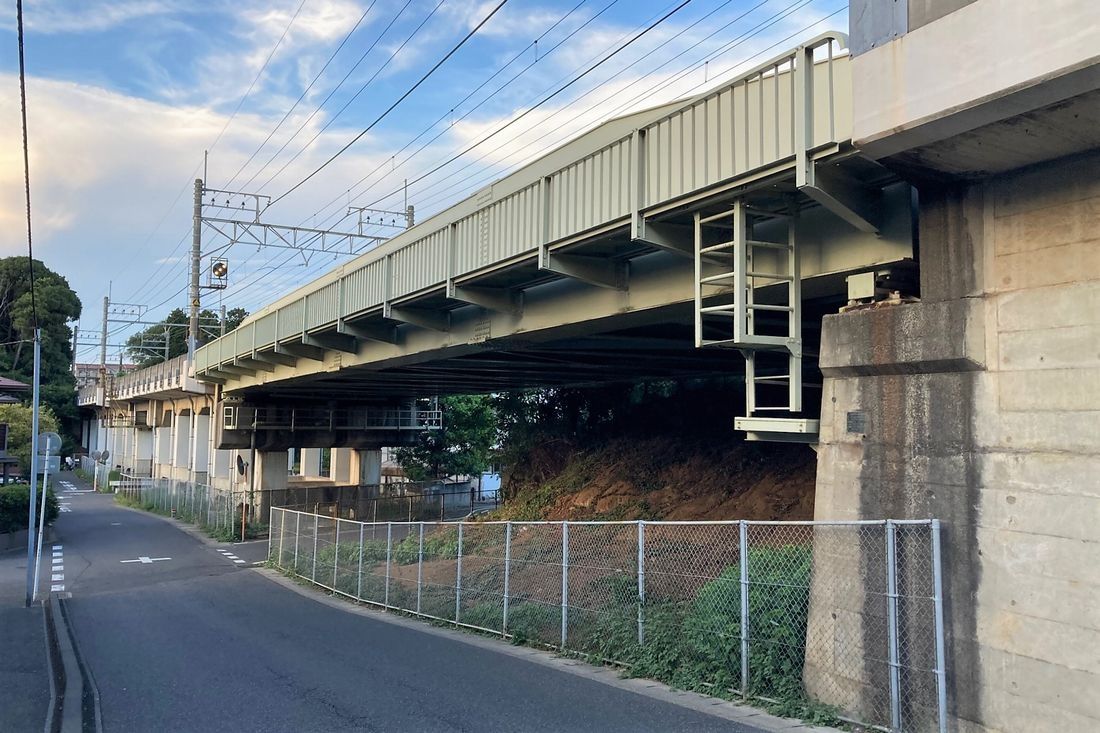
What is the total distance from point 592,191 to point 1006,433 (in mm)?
5748

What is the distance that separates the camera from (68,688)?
375 inches

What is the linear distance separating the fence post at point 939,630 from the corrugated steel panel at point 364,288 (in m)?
11.7

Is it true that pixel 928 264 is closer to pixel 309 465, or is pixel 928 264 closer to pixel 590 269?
pixel 590 269

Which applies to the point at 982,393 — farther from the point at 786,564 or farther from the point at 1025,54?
the point at 786,564

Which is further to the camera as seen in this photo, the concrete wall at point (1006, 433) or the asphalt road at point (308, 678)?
the asphalt road at point (308, 678)

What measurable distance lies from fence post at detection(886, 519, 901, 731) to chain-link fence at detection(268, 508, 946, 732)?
0.01 metres

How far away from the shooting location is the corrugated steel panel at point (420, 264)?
Answer: 13972 mm

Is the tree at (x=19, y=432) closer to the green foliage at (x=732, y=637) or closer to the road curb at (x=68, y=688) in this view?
the road curb at (x=68, y=688)

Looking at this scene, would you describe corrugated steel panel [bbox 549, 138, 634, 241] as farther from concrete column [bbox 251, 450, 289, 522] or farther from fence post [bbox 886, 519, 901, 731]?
concrete column [bbox 251, 450, 289, 522]

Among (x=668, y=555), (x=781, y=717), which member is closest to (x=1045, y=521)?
(x=781, y=717)

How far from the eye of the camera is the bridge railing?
24.3 feet

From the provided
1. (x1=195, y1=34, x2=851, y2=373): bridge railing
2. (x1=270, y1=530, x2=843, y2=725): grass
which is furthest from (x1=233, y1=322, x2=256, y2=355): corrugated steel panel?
(x1=270, y1=530, x2=843, y2=725): grass

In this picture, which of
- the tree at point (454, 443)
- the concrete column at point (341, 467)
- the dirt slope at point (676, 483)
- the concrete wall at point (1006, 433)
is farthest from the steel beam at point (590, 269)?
the tree at point (454, 443)

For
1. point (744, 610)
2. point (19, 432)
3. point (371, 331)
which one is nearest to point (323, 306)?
point (371, 331)
